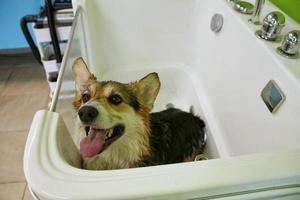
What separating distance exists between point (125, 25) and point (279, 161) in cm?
119

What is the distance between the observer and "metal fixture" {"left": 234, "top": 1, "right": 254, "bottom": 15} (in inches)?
46.1

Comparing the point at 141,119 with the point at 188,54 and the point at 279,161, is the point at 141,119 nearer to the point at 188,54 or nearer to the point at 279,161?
the point at 279,161

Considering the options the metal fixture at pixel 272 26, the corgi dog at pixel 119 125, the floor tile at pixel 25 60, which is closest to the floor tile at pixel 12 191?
the corgi dog at pixel 119 125

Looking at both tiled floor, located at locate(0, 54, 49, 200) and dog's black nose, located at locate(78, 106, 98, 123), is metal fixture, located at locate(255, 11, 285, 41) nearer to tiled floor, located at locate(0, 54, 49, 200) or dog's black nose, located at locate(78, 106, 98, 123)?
dog's black nose, located at locate(78, 106, 98, 123)

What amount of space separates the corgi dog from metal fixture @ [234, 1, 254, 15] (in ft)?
1.98

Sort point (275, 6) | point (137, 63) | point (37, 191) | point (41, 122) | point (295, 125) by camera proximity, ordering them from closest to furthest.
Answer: point (37, 191)
point (41, 122)
point (295, 125)
point (275, 6)
point (137, 63)

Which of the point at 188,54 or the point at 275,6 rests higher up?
the point at 275,6

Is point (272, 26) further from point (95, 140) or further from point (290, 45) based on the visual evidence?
point (95, 140)

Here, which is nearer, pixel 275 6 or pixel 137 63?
pixel 275 6

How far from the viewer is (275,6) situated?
1.21 m

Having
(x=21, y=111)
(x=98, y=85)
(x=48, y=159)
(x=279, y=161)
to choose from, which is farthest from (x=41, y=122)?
(x=21, y=111)

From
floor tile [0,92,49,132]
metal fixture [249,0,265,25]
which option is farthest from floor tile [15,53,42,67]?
metal fixture [249,0,265,25]

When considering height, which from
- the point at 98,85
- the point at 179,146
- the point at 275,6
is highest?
the point at 275,6

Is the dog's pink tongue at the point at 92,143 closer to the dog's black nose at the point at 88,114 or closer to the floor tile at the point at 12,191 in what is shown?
the dog's black nose at the point at 88,114
